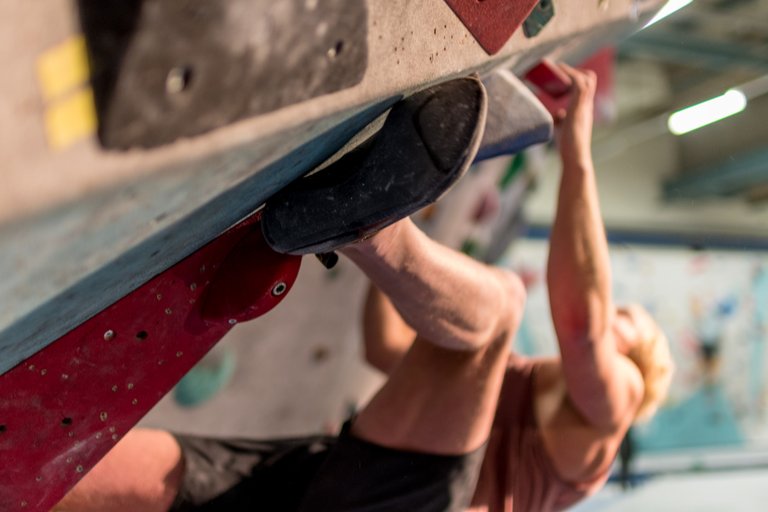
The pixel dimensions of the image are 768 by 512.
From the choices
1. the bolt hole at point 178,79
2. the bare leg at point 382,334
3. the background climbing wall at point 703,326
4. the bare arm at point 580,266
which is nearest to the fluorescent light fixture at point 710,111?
the background climbing wall at point 703,326

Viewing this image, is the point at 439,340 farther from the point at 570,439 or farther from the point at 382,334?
the point at 382,334

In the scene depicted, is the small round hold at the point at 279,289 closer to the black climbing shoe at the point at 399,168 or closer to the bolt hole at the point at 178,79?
the black climbing shoe at the point at 399,168

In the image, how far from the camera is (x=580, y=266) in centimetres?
95

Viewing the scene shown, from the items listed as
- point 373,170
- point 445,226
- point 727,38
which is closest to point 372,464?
point 373,170

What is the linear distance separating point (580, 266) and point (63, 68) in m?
0.79

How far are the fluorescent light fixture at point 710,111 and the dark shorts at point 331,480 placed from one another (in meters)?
1.99

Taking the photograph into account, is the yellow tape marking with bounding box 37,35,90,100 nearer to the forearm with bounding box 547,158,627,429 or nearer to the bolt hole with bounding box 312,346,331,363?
the forearm with bounding box 547,158,627,429

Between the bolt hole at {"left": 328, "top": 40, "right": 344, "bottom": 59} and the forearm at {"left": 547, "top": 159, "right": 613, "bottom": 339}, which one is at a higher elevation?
the bolt hole at {"left": 328, "top": 40, "right": 344, "bottom": 59}

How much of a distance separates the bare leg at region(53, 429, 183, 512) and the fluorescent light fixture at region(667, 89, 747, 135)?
7.16 feet

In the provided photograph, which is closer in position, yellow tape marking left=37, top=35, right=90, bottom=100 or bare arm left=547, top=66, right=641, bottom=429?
yellow tape marking left=37, top=35, right=90, bottom=100

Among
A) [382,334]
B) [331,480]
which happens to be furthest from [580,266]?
[382,334]

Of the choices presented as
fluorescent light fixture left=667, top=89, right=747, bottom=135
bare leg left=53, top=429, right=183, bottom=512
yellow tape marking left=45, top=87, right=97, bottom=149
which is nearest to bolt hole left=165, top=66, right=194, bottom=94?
yellow tape marking left=45, top=87, right=97, bottom=149

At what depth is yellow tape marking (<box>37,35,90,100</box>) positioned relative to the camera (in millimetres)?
252

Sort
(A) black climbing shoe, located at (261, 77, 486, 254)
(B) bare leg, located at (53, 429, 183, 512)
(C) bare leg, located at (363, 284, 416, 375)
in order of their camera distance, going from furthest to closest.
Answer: (C) bare leg, located at (363, 284, 416, 375) < (B) bare leg, located at (53, 429, 183, 512) < (A) black climbing shoe, located at (261, 77, 486, 254)
